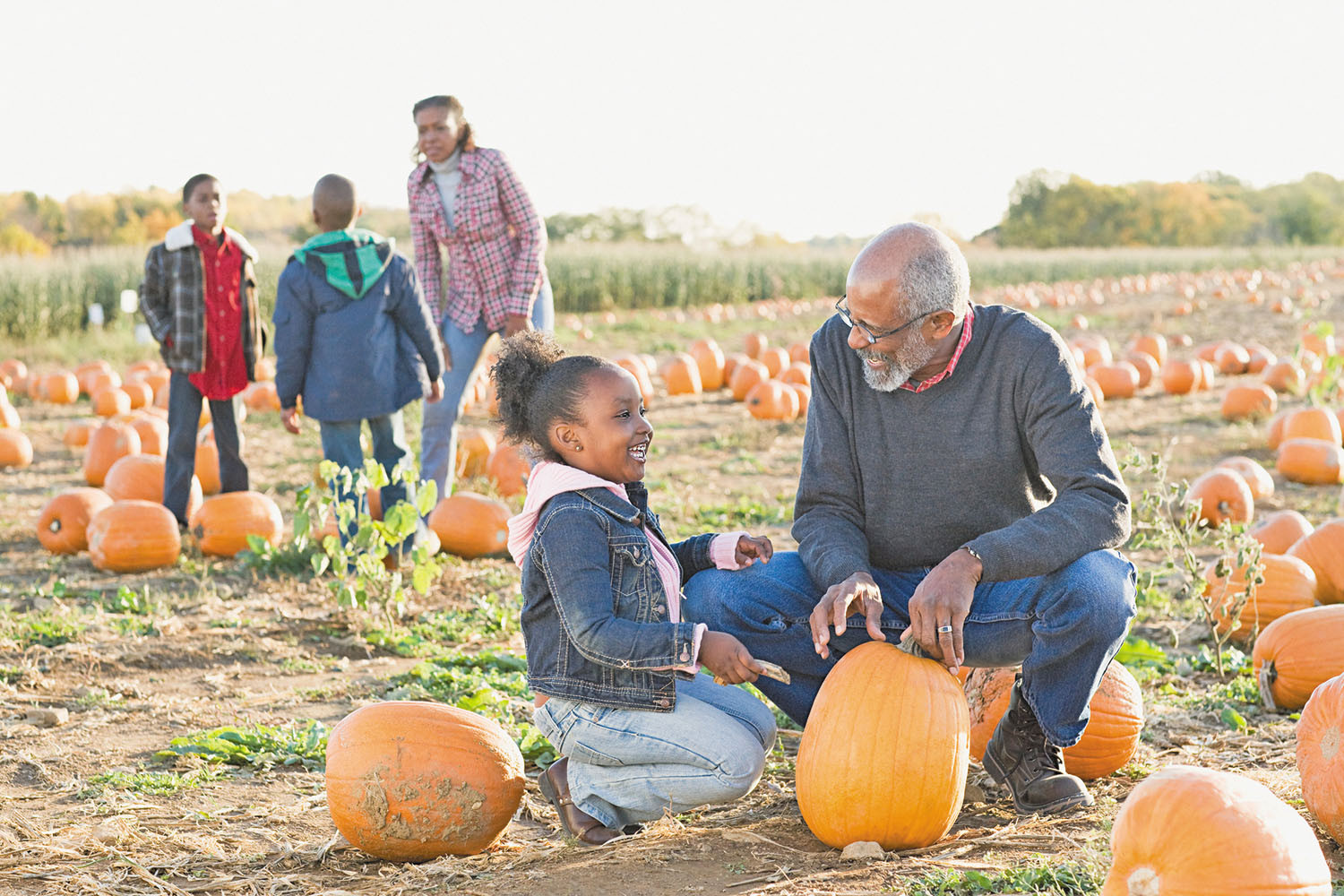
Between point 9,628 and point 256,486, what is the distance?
11.4 ft

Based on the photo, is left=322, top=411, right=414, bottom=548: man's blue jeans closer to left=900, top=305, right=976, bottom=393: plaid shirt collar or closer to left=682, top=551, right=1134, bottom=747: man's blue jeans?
left=682, top=551, right=1134, bottom=747: man's blue jeans

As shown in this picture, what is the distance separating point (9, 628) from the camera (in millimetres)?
5059

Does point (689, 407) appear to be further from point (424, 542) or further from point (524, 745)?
point (524, 745)

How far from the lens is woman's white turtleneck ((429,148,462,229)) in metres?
6.66

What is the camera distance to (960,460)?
345cm

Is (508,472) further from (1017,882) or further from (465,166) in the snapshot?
(1017,882)

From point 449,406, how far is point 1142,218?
77972mm

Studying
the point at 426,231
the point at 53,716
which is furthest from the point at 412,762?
the point at 426,231

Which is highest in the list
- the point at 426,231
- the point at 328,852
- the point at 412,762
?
the point at 426,231

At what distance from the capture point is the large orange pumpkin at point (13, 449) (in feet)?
30.5

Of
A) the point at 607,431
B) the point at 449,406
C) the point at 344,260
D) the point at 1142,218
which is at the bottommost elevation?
the point at 449,406

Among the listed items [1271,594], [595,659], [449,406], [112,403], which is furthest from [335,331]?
[112,403]

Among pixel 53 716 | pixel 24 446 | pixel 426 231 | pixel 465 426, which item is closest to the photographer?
pixel 53 716

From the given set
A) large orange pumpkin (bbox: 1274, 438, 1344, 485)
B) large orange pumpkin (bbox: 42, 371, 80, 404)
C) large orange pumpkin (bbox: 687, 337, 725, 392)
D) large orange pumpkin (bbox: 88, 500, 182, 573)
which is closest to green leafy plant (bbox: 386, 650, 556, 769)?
large orange pumpkin (bbox: 88, 500, 182, 573)
